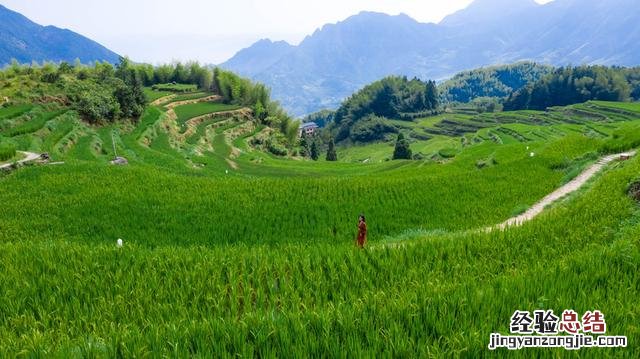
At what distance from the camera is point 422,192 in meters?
21.0

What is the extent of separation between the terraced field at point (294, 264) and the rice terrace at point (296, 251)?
0.04m

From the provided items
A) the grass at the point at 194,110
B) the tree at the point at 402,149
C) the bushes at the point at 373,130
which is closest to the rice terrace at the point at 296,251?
the grass at the point at 194,110

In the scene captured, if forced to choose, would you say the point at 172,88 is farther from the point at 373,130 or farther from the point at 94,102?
the point at 373,130

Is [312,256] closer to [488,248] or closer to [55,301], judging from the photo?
[488,248]

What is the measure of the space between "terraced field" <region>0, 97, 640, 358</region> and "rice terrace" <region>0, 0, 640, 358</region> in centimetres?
4

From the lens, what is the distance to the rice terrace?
429 cm

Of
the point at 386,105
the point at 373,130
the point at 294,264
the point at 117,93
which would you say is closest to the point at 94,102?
the point at 117,93

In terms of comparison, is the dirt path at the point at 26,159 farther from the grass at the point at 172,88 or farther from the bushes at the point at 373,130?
the bushes at the point at 373,130

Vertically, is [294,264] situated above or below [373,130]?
above

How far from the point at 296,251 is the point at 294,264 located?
0.90 meters

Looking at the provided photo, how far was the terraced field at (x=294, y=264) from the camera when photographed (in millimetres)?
4273

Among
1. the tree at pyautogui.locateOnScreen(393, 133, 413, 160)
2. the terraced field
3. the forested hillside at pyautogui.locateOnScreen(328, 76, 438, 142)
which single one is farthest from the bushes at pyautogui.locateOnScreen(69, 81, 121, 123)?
the forested hillside at pyautogui.locateOnScreen(328, 76, 438, 142)

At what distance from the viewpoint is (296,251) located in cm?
886

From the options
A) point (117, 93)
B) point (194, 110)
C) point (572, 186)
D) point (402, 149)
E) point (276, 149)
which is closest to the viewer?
point (572, 186)
